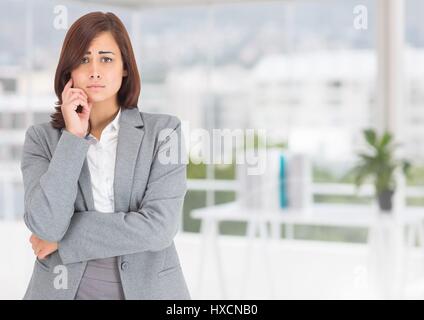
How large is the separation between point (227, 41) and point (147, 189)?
4.15 m

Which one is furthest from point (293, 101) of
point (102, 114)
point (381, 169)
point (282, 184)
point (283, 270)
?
point (102, 114)

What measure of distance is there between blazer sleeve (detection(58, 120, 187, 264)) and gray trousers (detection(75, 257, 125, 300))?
0.03 metres

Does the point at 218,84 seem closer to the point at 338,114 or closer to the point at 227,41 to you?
the point at 227,41

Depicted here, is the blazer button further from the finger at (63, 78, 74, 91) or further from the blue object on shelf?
the blue object on shelf

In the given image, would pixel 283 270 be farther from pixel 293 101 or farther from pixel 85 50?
pixel 85 50

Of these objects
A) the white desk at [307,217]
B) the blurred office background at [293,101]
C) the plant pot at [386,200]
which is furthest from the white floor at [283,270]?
the plant pot at [386,200]

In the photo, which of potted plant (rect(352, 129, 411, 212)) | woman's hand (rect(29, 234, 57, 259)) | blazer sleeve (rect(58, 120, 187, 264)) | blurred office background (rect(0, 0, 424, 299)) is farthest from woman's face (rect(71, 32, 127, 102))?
potted plant (rect(352, 129, 411, 212))

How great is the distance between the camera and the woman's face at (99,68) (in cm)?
129

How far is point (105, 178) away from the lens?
1312mm

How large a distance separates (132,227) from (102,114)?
23 cm

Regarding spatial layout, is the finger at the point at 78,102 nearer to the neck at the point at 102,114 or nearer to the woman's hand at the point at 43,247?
the neck at the point at 102,114

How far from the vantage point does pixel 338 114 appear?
16.6 ft

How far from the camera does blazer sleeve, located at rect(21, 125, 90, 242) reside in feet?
4.06
